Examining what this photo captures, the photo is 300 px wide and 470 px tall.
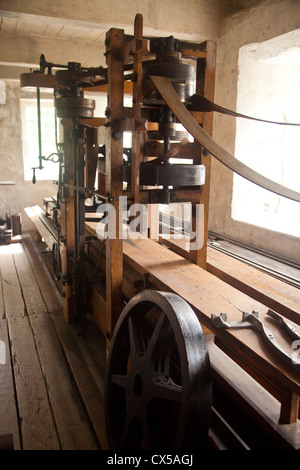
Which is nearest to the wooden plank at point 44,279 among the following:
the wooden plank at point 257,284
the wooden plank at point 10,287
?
the wooden plank at point 10,287

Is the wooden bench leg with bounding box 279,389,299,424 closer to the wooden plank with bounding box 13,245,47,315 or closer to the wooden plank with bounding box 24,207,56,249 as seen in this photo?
the wooden plank with bounding box 13,245,47,315

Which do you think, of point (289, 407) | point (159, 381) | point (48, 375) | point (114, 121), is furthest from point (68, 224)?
point (289, 407)

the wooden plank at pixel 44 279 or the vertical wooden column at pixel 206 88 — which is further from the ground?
the vertical wooden column at pixel 206 88

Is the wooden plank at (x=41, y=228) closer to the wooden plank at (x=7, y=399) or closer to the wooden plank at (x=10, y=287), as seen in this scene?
the wooden plank at (x=10, y=287)

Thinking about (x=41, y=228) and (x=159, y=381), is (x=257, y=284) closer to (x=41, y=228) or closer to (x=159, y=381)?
(x=159, y=381)

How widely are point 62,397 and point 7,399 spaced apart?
1.09 feet

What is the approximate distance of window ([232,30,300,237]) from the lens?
4.23m

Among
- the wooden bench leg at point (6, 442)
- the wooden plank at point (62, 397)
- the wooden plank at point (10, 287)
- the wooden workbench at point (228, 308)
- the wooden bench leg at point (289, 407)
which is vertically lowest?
the wooden plank at point (62, 397)

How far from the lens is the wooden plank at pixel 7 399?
6.84ft

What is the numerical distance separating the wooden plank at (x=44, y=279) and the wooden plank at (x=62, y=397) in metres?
0.59

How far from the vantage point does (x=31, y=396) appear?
2.38m

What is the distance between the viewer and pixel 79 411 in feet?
7.42
